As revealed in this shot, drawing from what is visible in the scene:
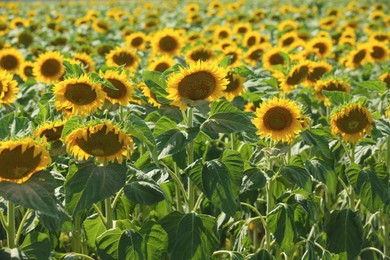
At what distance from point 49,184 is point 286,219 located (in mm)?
1107

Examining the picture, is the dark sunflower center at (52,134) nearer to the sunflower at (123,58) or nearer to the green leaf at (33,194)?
the green leaf at (33,194)

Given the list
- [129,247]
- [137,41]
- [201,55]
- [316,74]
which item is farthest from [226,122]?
[137,41]

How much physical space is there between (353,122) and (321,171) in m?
0.26

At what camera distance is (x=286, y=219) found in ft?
Answer: 9.49

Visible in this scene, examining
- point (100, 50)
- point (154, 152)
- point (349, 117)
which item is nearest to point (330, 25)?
point (100, 50)

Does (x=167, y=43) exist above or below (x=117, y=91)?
below

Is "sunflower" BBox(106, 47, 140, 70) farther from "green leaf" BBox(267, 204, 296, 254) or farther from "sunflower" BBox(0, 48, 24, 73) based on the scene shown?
"green leaf" BBox(267, 204, 296, 254)

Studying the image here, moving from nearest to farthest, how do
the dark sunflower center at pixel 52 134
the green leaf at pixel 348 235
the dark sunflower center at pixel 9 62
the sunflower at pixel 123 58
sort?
A: the dark sunflower center at pixel 52 134 < the green leaf at pixel 348 235 < the sunflower at pixel 123 58 < the dark sunflower center at pixel 9 62

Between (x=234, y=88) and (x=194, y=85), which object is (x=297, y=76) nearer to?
(x=234, y=88)

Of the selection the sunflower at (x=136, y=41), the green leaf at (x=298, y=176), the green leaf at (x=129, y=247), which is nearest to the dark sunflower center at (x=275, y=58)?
the sunflower at (x=136, y=41)

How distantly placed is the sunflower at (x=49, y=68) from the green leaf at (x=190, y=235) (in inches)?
76.2

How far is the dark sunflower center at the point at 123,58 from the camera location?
489 centimetres

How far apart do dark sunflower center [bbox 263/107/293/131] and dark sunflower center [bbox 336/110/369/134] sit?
10.6 inches

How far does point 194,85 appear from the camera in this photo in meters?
2.81
